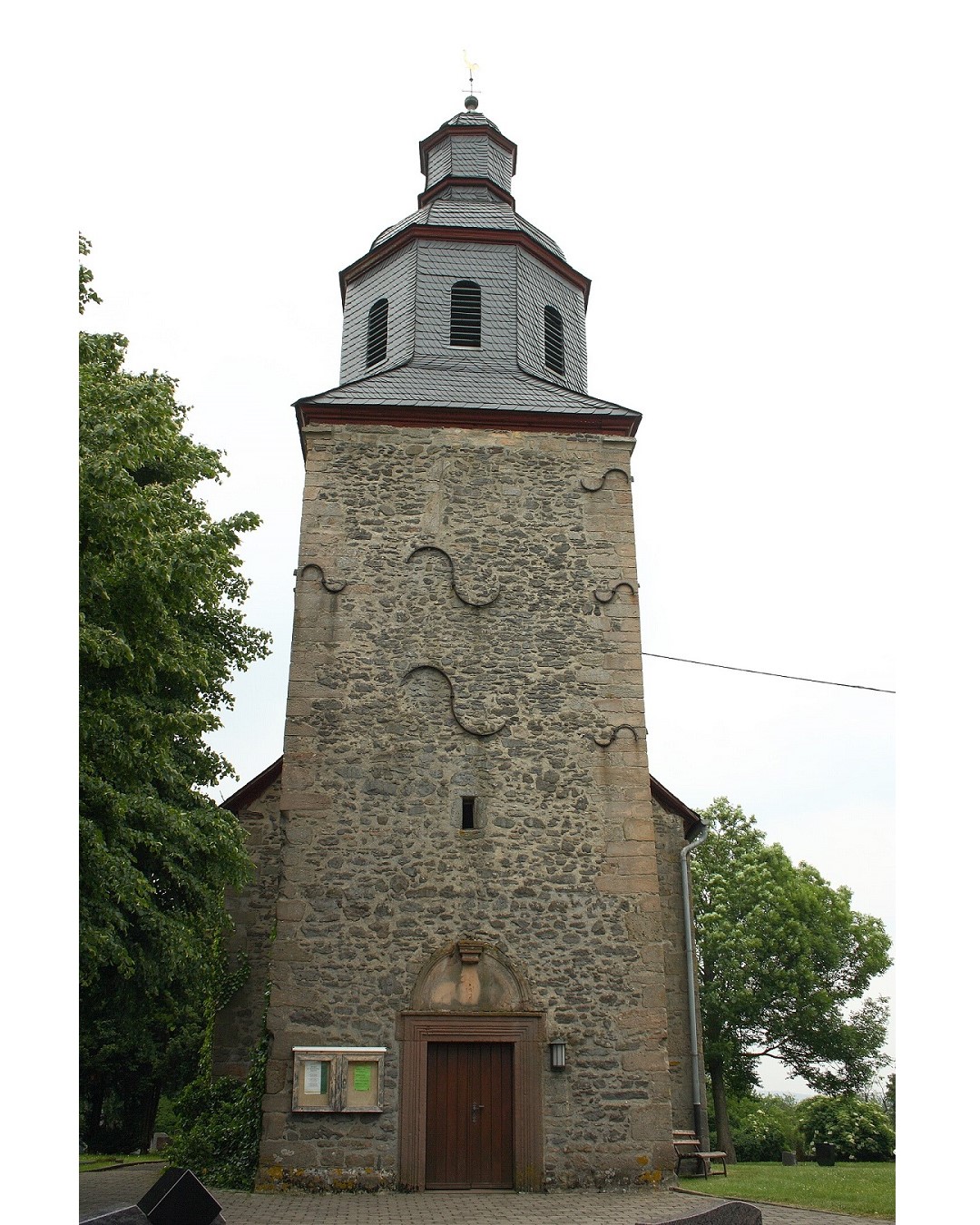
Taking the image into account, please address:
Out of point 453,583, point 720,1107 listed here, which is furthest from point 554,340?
point 720,1107

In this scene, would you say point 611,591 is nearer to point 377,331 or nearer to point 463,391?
point 463,391

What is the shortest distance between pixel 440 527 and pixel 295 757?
3.37 m

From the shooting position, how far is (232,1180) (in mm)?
9672

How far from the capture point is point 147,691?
9211 millimetres

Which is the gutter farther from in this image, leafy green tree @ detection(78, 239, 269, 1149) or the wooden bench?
leafy green tree @ detection(78, 239, 269, 1149)

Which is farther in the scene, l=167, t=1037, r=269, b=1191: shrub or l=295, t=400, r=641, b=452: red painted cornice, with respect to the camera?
l=295, t=400, r=641, b=452: red painted cornice

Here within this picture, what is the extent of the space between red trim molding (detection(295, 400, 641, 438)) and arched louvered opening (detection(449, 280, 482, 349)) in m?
1.80

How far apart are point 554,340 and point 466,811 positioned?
776 cm

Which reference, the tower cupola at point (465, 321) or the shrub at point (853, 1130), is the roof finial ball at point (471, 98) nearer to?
the tower cupola at point (465, 321)

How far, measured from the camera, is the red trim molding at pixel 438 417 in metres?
13.3

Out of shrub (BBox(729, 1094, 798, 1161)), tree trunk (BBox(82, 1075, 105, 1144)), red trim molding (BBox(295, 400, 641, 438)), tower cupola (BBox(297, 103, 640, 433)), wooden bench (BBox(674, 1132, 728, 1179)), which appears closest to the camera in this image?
wooden bench (BBox(674, 1132, 728, 1179))

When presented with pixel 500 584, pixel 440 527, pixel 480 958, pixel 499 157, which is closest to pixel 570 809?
pixel 480 958

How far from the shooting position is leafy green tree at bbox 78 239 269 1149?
7.84 metres

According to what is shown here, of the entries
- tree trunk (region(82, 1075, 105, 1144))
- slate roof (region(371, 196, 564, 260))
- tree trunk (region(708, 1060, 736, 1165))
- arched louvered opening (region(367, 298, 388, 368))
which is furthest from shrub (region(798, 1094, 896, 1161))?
slate roof (region(371, 196, 564, 260))
